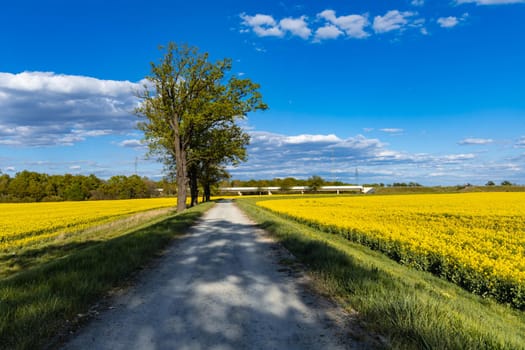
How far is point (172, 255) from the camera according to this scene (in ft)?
30.5

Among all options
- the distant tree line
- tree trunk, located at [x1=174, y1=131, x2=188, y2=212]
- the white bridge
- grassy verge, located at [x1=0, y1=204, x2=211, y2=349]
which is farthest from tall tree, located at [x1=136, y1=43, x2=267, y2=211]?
the white bridge

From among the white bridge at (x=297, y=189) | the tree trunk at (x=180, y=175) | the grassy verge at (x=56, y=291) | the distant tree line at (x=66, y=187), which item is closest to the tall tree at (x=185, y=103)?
the tree trunk at (x=180, y=175)

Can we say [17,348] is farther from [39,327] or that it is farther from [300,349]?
[300,349]

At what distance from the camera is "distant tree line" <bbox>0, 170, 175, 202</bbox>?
8750cm

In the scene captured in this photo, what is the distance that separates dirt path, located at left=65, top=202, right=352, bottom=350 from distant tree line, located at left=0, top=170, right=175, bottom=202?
80390 mm

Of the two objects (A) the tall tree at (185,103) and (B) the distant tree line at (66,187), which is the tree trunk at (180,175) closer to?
(A) the tall tree at (185,103)

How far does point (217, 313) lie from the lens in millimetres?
4621

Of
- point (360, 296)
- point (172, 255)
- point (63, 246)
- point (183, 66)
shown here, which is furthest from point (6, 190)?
point (360, 296)

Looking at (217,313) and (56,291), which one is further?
(56,291)

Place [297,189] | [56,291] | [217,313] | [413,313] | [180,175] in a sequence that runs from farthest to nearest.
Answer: [297,189], [180,175], [56,291], [217,313], [413,313]

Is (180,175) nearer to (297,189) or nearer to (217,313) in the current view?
(217,313)

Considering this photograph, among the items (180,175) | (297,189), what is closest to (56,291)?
(180,175)

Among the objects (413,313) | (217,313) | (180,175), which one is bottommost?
(217,313)

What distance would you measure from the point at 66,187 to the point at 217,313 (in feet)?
356
